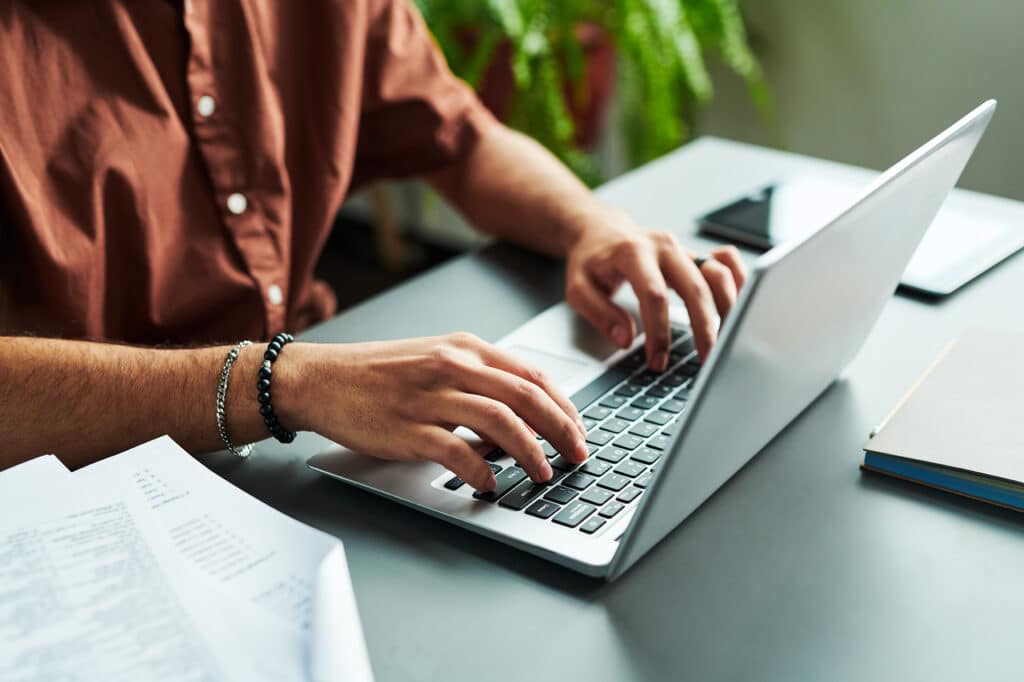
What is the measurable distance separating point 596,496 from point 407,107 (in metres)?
0.65

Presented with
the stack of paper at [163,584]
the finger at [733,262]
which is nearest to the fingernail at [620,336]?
the finger at [733,262]

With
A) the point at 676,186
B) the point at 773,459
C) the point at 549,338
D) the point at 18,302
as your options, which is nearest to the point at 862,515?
the point at 773,459

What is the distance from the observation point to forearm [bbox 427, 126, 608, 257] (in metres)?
1.02

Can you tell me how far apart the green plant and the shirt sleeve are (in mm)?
920

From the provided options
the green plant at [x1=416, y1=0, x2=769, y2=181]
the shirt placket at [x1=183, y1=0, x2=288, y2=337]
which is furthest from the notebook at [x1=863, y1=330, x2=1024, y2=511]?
the green plant at [x1=416, y1=0, x2=769, y2=181]

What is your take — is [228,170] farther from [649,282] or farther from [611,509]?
[611,509]

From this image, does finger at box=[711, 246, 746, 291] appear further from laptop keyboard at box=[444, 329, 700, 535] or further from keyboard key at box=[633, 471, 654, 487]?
keyboard key at box=[633, 471, 654, 487]

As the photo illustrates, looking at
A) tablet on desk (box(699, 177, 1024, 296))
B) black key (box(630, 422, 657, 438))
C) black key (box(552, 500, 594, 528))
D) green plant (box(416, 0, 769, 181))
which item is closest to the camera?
black key (box(552, 500, 594, 528))

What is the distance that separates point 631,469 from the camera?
0.66 metres

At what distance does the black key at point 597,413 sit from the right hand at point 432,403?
5 centimetres

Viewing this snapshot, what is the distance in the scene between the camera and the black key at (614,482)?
2.10 feet

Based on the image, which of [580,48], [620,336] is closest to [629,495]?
[620,336]

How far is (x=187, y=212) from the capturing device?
3.20ft

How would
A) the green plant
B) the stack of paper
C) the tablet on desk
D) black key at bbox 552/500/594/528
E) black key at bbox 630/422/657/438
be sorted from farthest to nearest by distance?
the green plant, the tablet on desk, black key at bbox 630/422/657/438, black key at bbox 552/500/594/528, the stack of paper
